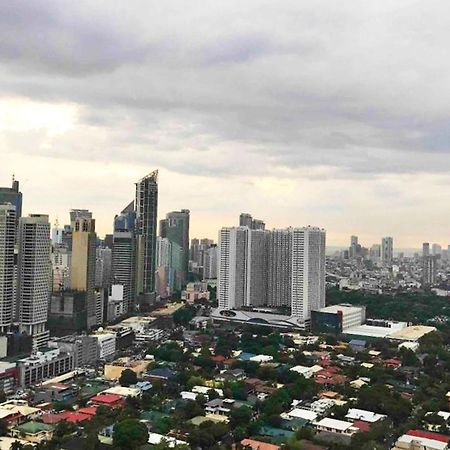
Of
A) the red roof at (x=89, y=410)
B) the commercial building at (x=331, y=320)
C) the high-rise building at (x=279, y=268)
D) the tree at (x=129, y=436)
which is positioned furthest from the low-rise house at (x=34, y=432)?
the high-rise building at (x=279, y=268)

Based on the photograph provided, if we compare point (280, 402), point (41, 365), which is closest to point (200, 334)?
point (41, 365)

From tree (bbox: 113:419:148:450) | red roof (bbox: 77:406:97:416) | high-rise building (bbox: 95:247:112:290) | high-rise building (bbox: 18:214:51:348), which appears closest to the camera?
tree (bbox: 113:419:148:450)

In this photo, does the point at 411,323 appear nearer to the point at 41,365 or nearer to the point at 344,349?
the point at 344,349

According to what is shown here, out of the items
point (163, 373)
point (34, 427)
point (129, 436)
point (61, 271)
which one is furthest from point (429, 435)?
point (61, 271)

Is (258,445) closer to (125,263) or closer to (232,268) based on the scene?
(232,268)

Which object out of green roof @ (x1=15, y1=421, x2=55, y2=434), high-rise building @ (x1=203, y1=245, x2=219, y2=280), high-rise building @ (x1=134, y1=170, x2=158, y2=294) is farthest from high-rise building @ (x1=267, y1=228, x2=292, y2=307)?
high-rise building @ (x1=203, y1=245, x2=219, y2=280)

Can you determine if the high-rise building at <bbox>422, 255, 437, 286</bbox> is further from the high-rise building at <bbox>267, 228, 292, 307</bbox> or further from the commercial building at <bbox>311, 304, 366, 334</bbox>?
the commercial building at <bbox>311, 304, 366, 334</bbox>
